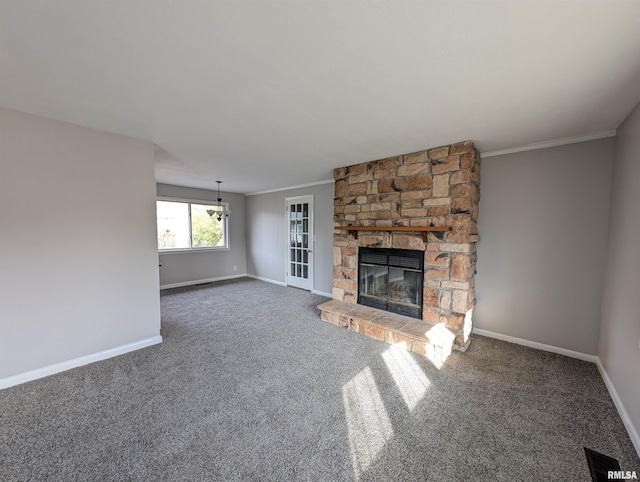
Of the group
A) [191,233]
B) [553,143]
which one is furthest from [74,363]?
[553,143]

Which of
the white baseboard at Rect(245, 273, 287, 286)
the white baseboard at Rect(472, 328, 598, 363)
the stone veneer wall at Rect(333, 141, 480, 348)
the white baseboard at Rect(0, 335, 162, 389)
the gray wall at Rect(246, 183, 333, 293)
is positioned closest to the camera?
the white baseboard at Rect(0, 335, 162, 389)

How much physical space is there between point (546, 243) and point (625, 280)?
934 mm

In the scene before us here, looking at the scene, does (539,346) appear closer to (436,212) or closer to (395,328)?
(395,328)

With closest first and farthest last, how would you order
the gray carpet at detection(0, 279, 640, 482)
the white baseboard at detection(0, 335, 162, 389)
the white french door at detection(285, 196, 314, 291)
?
the gray carpet at detection(0, 279, 640, 482) → the white baseboard at detection(0, 335, 162, 389) → the white french door at detection(285, 196, 314, 291)

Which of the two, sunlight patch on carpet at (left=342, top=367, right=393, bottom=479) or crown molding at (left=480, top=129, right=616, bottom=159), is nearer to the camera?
→ sunlight patch on carpet at (left=342, top=367, right=393, bottom=479)

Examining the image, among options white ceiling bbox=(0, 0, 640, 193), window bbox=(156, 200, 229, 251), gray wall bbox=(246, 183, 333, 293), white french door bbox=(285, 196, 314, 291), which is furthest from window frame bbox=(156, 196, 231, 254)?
white ceiling bbox=(0, 0, 640, 193)

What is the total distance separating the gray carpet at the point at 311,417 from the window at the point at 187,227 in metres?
3.61

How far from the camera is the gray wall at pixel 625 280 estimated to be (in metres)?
1.86

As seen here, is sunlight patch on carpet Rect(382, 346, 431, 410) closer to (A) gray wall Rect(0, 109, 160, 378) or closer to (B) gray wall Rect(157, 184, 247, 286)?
(A) gray wall Rect(0, 109, 160, 378)

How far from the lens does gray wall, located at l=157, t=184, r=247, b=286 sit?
5875mm

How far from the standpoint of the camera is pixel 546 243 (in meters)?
2.97

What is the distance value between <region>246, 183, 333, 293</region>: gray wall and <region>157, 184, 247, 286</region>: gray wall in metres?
0.25

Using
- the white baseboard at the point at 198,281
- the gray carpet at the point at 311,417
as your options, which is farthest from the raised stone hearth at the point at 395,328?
the white baseboard at the point at 198,281

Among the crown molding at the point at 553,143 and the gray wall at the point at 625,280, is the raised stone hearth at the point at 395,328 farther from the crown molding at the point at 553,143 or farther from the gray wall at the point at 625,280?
the crown molding at the point at 553,143
